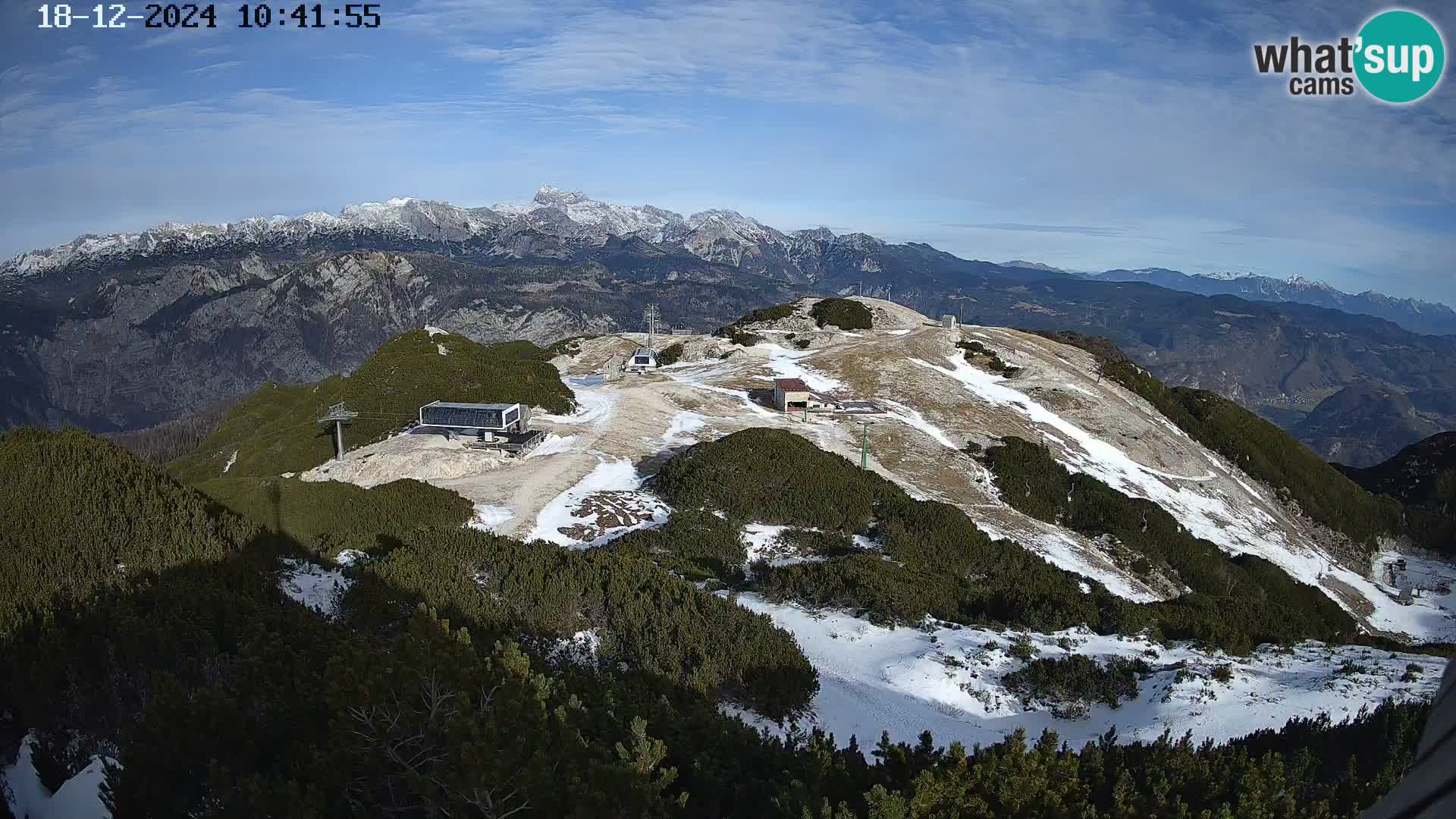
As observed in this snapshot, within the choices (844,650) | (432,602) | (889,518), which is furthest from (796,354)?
(432,602)

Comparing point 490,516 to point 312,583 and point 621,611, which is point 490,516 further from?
point 621,611

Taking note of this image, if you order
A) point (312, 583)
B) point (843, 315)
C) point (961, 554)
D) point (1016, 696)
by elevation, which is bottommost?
point (961, 554)

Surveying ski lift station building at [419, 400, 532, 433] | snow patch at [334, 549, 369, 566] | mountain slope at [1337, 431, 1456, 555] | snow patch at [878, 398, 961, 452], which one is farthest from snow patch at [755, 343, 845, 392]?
mountain slope at [1337, 431, 1456, 555]

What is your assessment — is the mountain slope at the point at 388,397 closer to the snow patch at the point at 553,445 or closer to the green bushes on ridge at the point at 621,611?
the snow patch at the point at 553,445

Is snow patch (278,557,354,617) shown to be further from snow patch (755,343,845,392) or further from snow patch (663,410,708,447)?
snow patch (755,343,845,392)

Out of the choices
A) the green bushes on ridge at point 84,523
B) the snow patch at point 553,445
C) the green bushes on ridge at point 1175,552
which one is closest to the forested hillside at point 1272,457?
the green bushes on ridge at point 1175,552

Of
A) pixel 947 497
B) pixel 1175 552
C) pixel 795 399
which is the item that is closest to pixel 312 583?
pixel 947 497
